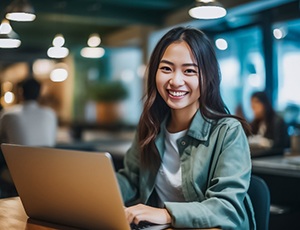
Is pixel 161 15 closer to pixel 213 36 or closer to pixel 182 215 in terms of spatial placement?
pixel 213 36

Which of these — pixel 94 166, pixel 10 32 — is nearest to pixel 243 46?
pixel 10 32

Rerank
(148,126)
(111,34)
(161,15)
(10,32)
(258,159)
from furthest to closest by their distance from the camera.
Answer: (111,34) → (161,15) → (10,32) → (258,159) → (148,126)

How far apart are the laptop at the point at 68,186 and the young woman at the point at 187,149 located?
11 centimetres

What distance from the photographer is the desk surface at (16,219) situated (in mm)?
1478

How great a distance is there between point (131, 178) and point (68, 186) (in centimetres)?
49

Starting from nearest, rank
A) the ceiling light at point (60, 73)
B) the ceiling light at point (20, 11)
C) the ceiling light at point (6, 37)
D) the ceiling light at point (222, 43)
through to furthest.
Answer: the ceiling light at point (20, 11) < the ceiling light at point (6, 37) < the ceiling light at point (222, 43) < the ceiling light at point (60, 73)

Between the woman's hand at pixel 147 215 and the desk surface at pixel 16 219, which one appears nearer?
the woman's hand at pixel 147 215

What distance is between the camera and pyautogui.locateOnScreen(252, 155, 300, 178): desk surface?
3149mm

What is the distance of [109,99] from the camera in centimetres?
897

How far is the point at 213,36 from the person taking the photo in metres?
5.75

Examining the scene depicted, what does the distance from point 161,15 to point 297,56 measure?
286cm

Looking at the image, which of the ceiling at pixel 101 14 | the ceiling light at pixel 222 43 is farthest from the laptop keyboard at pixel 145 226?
the ceiling light at pixel 222 43

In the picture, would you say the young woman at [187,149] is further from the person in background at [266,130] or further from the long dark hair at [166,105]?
the person in background at [266,130]

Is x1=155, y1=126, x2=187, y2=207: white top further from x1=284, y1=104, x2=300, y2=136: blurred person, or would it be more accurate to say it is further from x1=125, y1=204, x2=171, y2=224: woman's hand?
x1=284, y1=104, x2=300, y2=136: blurred person
